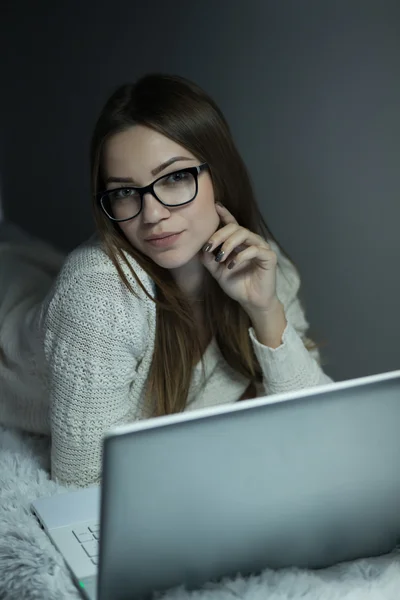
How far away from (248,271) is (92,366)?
0.41m

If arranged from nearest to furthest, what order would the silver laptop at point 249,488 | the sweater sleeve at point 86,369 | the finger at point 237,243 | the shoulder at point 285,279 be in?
1. the silver laptop at point 249,488
2. the sweater sleeve at point 86,369
3. the finger at point 237,243
4. the shoulder at point 285,279

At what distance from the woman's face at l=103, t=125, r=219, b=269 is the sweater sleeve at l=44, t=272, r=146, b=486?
0.35 ft

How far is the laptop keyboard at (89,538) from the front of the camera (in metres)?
1.17

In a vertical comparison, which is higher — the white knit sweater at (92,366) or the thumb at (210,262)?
the thumb at (210,262)

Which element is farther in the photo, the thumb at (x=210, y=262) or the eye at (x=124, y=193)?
the thumb at (x=210, y=262)

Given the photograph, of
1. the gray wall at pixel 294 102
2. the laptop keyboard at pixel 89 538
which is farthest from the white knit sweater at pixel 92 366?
the gray wall at pixel 294 102

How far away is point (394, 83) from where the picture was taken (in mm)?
1807

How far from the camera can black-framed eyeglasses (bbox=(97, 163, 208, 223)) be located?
1494 mm

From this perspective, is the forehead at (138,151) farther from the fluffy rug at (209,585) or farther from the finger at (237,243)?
the fluffy rug at (209,585)

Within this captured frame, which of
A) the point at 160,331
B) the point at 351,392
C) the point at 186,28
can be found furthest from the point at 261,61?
the point at 351,392

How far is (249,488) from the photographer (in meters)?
0.95

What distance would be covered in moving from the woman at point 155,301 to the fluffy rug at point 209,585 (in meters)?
0.25

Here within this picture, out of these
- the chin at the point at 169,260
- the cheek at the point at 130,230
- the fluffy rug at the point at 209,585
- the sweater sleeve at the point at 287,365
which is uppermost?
the cheek at the point at 130,230

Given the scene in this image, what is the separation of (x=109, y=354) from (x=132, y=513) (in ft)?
1.95
